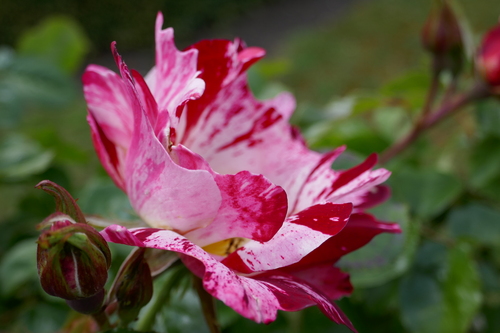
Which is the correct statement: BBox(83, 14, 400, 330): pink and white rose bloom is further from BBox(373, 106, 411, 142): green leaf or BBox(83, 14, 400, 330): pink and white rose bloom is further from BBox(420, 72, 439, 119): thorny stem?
BBox(373, 106, 411, 142): green leaf

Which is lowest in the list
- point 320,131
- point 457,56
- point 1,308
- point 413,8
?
point 413,8

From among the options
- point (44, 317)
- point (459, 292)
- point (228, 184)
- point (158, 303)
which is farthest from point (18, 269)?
point (459, 292)

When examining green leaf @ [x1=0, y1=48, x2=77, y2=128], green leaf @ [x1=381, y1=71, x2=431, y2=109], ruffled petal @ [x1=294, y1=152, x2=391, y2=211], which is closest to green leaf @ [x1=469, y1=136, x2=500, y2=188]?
green leaf @ [x1=381, y1=71, x2=431, y2=109]

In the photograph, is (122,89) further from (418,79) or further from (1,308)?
(418,79)

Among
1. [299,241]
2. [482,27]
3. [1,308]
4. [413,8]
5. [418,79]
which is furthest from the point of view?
[413,8]

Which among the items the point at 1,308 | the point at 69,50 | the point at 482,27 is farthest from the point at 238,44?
the point at 482,27

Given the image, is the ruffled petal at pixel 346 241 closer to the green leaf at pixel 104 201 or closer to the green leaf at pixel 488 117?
the green leaf at pixel 104 201
